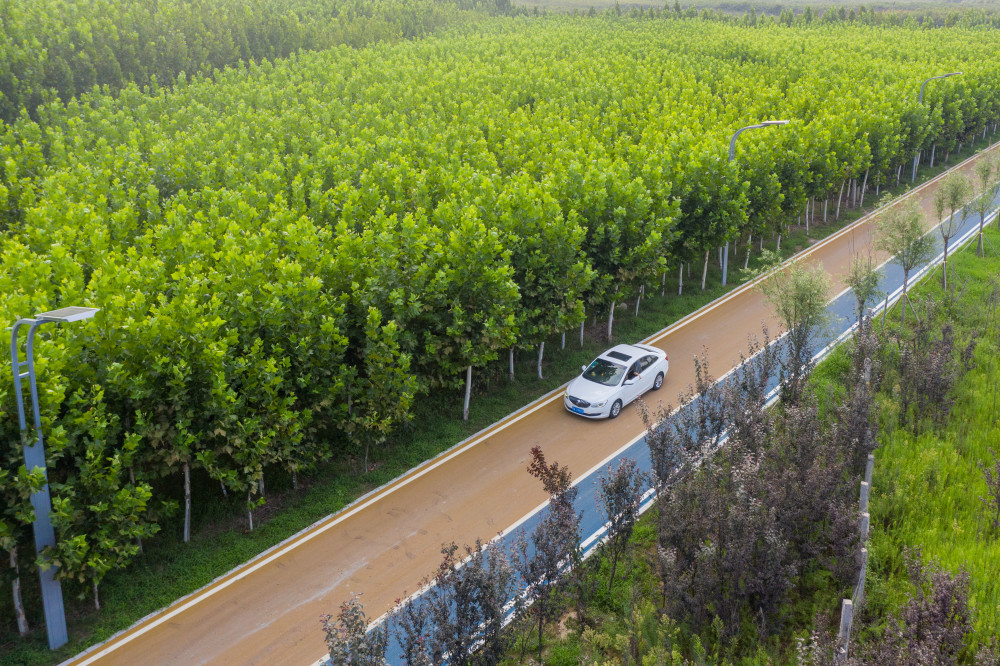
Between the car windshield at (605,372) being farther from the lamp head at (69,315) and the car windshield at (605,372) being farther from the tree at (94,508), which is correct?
the lamp head at (69,315)

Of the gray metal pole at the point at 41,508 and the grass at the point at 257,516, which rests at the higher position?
the gray metal pole at the point at 41,508

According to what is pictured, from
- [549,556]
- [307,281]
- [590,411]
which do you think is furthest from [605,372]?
[549,556]

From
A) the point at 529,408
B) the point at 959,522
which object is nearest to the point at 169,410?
the point at 529,408

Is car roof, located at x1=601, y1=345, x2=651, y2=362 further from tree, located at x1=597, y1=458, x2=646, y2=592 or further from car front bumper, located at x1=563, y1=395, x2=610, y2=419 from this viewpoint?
tree, located at x1=597, y1=458, x2=646, y2=592

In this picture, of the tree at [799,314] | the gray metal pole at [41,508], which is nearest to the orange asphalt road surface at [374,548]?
the gray metal pole at [41,508]

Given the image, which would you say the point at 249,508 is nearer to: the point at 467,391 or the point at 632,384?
the point at 467,391

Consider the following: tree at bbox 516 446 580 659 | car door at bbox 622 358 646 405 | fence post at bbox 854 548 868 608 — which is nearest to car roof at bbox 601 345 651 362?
car door at bbox 622 358 646 405

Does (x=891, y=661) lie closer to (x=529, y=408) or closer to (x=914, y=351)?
(x=914, y=351)
